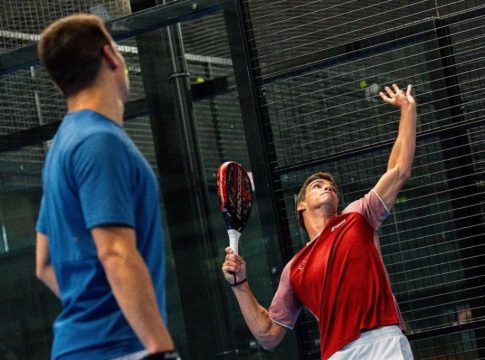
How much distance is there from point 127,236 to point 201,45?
4.06 meters

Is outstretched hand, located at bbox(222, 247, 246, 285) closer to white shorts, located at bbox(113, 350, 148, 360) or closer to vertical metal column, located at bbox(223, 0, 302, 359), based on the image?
vertical metal column, located at bbox(223, 0, 302, 359)

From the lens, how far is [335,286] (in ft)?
17.3

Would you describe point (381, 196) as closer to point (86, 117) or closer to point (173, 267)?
point (173, 267)

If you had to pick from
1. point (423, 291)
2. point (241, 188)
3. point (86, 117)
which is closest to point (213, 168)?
point (241, 188)

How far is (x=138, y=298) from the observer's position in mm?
Answer: 2709

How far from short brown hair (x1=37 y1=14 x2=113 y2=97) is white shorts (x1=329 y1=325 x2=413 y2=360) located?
2.55 meters

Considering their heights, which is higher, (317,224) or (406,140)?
(406,140)

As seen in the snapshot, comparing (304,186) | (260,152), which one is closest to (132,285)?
(304,186)

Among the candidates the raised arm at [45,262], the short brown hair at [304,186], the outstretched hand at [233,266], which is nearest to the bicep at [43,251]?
the raised arm at [45,262]

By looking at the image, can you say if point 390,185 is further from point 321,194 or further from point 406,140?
point 321,194

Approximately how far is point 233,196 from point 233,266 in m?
0.40

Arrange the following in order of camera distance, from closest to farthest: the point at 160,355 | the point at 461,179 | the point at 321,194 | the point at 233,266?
1. the point at 160,355
2. the point at 233,266
3. the point at 321,194
4. the point at 461,179

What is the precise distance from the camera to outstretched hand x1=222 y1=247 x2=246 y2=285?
5301mm

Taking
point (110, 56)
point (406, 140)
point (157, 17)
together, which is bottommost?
point (406, 140)
